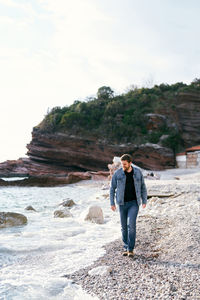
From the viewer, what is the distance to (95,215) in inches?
313

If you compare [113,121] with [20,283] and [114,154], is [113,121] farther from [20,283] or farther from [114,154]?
[20,283]

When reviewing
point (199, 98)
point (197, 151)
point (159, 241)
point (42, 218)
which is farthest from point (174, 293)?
point (199, 98)

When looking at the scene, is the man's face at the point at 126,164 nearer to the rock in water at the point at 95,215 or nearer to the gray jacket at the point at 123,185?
the gray jacket at the point at 123,185

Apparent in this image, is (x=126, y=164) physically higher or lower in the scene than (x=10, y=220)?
higher

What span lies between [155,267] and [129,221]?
35.3 inches

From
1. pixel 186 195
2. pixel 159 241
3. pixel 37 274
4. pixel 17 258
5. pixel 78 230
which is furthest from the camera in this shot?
pixel 186 195

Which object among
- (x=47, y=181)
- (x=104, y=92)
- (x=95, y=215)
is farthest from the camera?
(x=104, y=92)

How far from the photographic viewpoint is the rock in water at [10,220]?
24.4ft

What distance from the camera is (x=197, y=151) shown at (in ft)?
97.0

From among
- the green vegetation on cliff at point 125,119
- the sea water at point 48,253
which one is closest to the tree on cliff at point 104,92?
the green vegetation on cliff at point 125,119

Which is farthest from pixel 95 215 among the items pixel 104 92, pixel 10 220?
pixel 104 92

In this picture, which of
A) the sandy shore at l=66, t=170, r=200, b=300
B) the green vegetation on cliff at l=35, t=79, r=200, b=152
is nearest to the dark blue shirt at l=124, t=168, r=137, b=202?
the sandy shore at l=66, t=170, r=200, b=300

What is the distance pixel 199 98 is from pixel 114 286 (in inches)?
1541

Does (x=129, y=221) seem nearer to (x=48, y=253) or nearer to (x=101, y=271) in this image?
(x=101, y=271)
